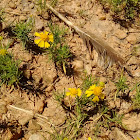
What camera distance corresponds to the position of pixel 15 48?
300 centimetres

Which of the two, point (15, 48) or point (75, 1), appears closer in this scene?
point (15, 48)

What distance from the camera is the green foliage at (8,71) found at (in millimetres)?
2609

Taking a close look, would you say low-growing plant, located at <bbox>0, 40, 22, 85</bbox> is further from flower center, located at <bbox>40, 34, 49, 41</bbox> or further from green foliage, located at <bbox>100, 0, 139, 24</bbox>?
green foliage, located at <bbox>100, 0, 139, 24</bbox>

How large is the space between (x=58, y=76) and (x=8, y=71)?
2.51 ft

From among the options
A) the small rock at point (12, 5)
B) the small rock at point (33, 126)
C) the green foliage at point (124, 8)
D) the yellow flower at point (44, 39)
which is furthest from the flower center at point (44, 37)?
the green foliage at point (124, 8)

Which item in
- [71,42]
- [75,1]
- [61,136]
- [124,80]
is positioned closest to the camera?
[61,136]

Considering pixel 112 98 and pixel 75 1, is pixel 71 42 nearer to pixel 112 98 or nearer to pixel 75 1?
pixel 75 1

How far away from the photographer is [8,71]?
263 centimetres

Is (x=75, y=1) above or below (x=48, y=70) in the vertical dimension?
above

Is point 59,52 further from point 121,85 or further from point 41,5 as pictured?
point 121,85

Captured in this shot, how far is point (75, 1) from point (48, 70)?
1492 mm

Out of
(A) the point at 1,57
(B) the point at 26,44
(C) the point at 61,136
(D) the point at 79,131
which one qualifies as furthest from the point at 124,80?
(A) the point at 1,57

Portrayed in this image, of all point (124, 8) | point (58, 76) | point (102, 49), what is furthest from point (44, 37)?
point (124, 8)

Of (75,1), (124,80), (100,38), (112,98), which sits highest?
(75,1)
